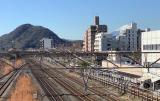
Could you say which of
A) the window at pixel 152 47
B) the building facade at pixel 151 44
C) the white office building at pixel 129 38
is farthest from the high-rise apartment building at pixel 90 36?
the window at pixel 152 47

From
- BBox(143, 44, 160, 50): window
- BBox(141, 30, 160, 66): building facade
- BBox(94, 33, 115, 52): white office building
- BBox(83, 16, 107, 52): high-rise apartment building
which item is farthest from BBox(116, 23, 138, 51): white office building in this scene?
BBox(143, 44, 160, 50): window

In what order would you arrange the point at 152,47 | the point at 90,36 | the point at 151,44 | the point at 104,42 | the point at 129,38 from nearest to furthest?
the point at 152,47 < the point at 151,44 < the point at 104,42 < the point at 129,38 < the point at 90,36

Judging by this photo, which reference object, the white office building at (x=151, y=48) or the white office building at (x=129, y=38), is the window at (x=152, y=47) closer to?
the white office building at (x=151, y=48)

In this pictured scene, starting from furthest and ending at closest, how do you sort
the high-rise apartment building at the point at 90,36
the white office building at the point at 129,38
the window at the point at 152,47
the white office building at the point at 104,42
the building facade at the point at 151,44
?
the high-rise apartment building at the point at 90,36
the white office building at the point at 129,38
the white office building at the point at 104,42
the window at the point at 152,47
the building facade at the point at 151,44

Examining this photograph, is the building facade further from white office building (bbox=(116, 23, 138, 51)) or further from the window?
white office building (bbox=(116, 23, 138, 51))

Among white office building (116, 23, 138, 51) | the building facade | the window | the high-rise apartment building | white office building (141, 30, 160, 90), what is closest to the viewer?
white office building (141, 30, 160, 90)

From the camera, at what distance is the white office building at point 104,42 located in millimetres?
123250

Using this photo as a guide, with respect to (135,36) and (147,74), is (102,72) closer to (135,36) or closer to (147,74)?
(147,74)

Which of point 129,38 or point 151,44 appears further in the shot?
point 129,38

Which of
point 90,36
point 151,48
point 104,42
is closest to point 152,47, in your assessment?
point 151,48

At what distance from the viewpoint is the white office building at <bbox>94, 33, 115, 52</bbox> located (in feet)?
404

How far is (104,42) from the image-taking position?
125 m

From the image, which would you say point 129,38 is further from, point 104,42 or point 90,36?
point 104,42

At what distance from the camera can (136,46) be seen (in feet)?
453
